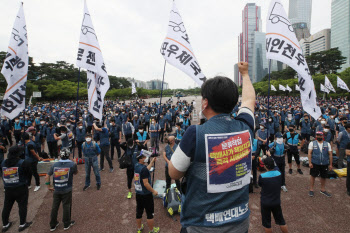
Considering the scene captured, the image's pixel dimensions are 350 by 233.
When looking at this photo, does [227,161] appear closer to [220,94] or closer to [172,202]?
[220,94]

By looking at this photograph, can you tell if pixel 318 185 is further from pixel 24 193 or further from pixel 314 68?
pixel 314 68

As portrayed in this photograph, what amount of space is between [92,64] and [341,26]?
135936 mm

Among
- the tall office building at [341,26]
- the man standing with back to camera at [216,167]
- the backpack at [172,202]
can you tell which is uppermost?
the tall office building at [341,26]

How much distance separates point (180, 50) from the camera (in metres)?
4.12

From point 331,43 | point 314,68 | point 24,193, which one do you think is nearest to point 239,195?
point 24,193

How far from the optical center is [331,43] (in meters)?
104

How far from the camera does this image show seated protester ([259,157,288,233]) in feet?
12.2

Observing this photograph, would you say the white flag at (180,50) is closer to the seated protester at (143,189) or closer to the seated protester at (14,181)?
the seated protester at (143,189)

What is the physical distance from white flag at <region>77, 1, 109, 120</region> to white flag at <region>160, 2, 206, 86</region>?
2397mm

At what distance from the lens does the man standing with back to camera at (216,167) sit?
119 cm

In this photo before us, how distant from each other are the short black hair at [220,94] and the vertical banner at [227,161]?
21 cm

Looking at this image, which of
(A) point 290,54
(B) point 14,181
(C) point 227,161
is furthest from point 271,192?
(B) point 14,181

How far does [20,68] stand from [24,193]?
11.6 ft

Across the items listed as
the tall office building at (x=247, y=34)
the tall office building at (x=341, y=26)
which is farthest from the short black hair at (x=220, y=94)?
the tall office building at (x=341, y=26)
